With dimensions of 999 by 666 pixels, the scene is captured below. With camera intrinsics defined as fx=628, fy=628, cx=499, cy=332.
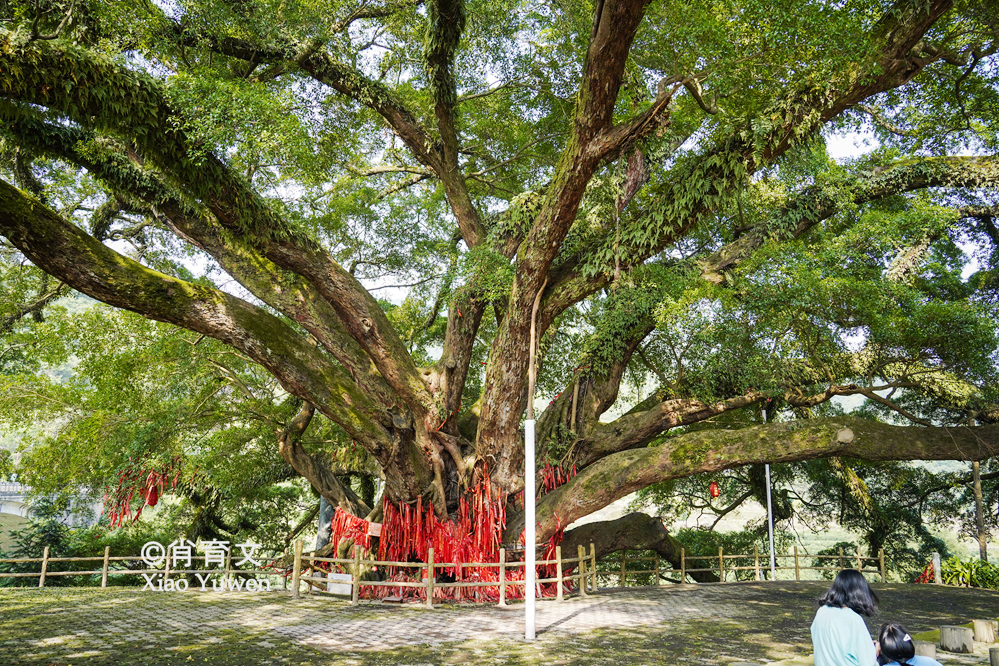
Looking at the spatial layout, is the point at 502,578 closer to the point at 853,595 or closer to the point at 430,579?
the point at 430,579

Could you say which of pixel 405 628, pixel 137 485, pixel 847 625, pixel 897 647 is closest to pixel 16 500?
A: pixel 137 485

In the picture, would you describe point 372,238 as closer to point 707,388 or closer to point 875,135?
point 707,388

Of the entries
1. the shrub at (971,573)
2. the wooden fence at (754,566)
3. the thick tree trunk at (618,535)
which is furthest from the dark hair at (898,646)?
the shrub at (971,573)

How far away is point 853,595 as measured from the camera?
3.06 m

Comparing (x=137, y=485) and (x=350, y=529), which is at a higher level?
(x=137, y=485)

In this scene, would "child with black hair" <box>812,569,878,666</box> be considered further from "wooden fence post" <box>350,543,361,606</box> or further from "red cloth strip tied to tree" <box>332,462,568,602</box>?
"wooden fence post" <box>350,543,361,606</box>

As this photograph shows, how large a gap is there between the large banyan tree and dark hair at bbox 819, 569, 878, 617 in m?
5.40

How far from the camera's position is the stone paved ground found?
5551 mm

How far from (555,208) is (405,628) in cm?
542

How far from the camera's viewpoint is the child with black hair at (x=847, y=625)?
3.01 m

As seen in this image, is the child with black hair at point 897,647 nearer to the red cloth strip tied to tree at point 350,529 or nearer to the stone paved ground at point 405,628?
the stone paved ground at point 405,628

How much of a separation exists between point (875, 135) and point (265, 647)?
13.0 metres

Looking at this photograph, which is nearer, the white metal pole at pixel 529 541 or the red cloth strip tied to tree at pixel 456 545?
the white metal pole at pixel 529 541

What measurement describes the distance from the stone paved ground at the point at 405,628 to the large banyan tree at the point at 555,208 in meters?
2.06
